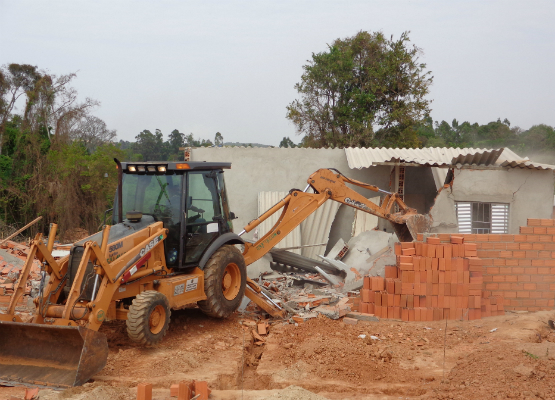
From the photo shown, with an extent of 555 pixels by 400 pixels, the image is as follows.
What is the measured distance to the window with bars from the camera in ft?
40.7

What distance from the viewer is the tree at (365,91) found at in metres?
22.2

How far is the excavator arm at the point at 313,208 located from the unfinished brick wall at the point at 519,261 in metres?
1.03

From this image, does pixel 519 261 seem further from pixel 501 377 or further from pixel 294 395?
pixel 294 395

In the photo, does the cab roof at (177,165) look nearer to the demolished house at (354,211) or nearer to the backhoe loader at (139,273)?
the backhoe loader at (139,273)

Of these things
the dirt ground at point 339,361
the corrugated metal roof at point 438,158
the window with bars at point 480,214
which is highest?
the corrugated metal roof at point 438,158

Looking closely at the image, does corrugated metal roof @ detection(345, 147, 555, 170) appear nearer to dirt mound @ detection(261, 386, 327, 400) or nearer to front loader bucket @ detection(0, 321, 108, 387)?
dirt mound @ detection(261, 386, 327, 400)

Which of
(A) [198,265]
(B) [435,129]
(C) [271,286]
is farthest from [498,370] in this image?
(B) [435,129]

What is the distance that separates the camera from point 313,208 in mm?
8695

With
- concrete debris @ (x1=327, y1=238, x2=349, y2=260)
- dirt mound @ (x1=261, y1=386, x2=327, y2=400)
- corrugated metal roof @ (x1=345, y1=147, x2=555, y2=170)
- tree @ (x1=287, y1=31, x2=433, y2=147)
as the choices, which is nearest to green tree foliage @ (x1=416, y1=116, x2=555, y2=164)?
tree @ (x1=287, y1=31, x2=433, y2=147)

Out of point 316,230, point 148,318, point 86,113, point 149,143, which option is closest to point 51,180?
point 86,113

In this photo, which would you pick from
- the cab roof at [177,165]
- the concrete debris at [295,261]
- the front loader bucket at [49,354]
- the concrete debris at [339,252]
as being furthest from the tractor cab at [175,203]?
the concrete debris at [339,252]

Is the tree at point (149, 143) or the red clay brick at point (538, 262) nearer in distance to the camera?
the red clay brick at point (538, 262)

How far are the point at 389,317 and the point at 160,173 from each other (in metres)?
4.27

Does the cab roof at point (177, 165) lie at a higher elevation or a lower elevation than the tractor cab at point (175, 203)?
higher
